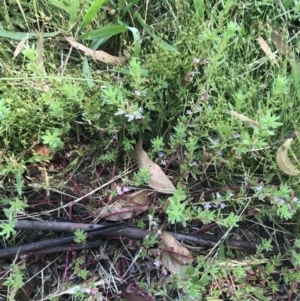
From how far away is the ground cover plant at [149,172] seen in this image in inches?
60.7

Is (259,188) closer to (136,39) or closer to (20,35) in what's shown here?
(136,39)

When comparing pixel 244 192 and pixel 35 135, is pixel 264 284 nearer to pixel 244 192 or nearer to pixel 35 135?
pixel 244 192

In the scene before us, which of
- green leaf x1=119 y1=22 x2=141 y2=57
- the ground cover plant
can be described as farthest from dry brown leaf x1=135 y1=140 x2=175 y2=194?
green leaf x1=119 y1=22 x2=141 y2=57

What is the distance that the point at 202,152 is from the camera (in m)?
1.63

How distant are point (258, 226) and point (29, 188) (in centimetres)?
75

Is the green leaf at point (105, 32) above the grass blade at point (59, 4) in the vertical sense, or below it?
below

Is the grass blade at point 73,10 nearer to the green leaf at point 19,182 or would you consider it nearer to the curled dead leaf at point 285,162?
the green leaf at point 19,182

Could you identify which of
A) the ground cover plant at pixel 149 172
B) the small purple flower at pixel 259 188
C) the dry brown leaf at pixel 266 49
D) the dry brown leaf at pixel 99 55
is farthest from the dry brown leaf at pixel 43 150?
the dry brown leaf at pixel 266 49

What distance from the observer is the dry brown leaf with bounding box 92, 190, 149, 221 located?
1604 millimetres

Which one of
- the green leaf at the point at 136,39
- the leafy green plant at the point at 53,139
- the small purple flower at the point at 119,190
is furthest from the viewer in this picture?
the green leaf at the point at 136,39

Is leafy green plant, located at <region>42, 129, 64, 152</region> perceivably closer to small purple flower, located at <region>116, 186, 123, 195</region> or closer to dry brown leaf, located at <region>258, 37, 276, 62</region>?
small purple flower, located at <region>116, 186, 123, 195</region>

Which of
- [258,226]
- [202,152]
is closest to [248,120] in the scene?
[202,152]

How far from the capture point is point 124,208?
5.30ft

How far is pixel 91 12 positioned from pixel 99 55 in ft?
0.46
